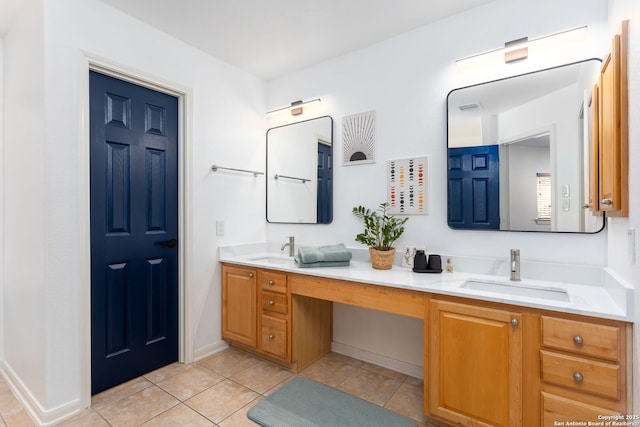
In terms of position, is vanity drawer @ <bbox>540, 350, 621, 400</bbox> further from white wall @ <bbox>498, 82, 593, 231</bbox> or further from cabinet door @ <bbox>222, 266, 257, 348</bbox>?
cabinet door @ <bbox>222, 266, 257, 348</bbox>

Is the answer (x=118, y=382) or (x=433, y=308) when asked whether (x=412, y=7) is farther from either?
(x=118, y=382)

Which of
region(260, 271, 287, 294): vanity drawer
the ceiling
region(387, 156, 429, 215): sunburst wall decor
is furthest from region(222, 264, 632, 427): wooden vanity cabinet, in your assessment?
the ceiling

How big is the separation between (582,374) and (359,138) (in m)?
1.99

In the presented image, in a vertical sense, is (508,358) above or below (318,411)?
above

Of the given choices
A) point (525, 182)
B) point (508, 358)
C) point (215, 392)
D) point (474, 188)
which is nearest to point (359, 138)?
point (474, 188)

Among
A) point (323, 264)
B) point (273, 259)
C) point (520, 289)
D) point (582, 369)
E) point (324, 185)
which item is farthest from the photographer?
point (273, 259)

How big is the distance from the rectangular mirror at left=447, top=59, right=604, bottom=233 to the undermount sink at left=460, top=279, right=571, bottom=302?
0.36 meters

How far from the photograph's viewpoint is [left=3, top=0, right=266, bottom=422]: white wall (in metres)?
1.82

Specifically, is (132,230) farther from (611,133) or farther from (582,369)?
(611,133)

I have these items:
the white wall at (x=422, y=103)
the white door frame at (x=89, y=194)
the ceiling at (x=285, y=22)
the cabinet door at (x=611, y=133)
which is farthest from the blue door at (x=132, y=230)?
the cabinet door at (x=611, y=133)

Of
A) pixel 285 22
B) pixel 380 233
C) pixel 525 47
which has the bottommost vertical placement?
pixel 380 233

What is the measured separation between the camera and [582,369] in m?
1.31

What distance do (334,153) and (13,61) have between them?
2.44 m

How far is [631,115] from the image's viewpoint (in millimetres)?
1229
